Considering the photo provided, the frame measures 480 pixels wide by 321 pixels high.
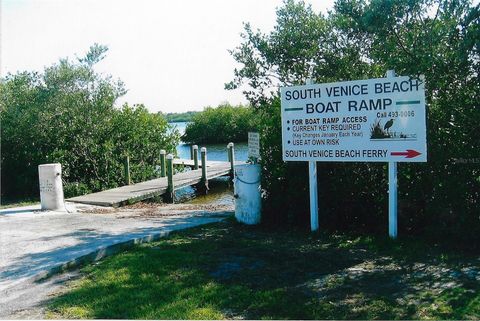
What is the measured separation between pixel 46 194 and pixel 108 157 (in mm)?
5954

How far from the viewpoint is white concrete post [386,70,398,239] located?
7.12 meters

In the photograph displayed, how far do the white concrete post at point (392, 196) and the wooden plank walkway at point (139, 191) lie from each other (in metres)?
8.31

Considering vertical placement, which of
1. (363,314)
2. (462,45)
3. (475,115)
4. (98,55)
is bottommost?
(363,314)

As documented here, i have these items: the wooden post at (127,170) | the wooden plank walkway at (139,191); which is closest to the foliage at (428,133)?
the wooden plank walkway at (139,191)

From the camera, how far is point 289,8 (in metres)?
11.6

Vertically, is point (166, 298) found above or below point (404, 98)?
below

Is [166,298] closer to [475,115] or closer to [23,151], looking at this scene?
[475,115]

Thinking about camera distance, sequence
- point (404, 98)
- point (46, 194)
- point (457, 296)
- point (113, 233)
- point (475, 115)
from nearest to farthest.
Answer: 1. point (457, 296)
2. point (475, 115)
3. point (404, 98)
4. point (113, 233)
5. point (46, 194)

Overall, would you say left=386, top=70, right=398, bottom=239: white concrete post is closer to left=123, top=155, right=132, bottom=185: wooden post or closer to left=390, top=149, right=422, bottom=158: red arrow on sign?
left=390, top=149, right=422, bottom=158: red arrow on sign

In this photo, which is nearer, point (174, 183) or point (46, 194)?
point (46, 194)

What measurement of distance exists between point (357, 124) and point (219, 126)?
3775cm

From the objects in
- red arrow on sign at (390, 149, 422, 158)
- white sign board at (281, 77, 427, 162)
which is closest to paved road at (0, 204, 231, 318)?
white sign board at (281, 77, 427, 162)

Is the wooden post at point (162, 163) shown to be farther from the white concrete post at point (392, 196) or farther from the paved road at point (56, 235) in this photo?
the white concrete post at point (392, 196)

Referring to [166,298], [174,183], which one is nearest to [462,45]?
[166,298]
